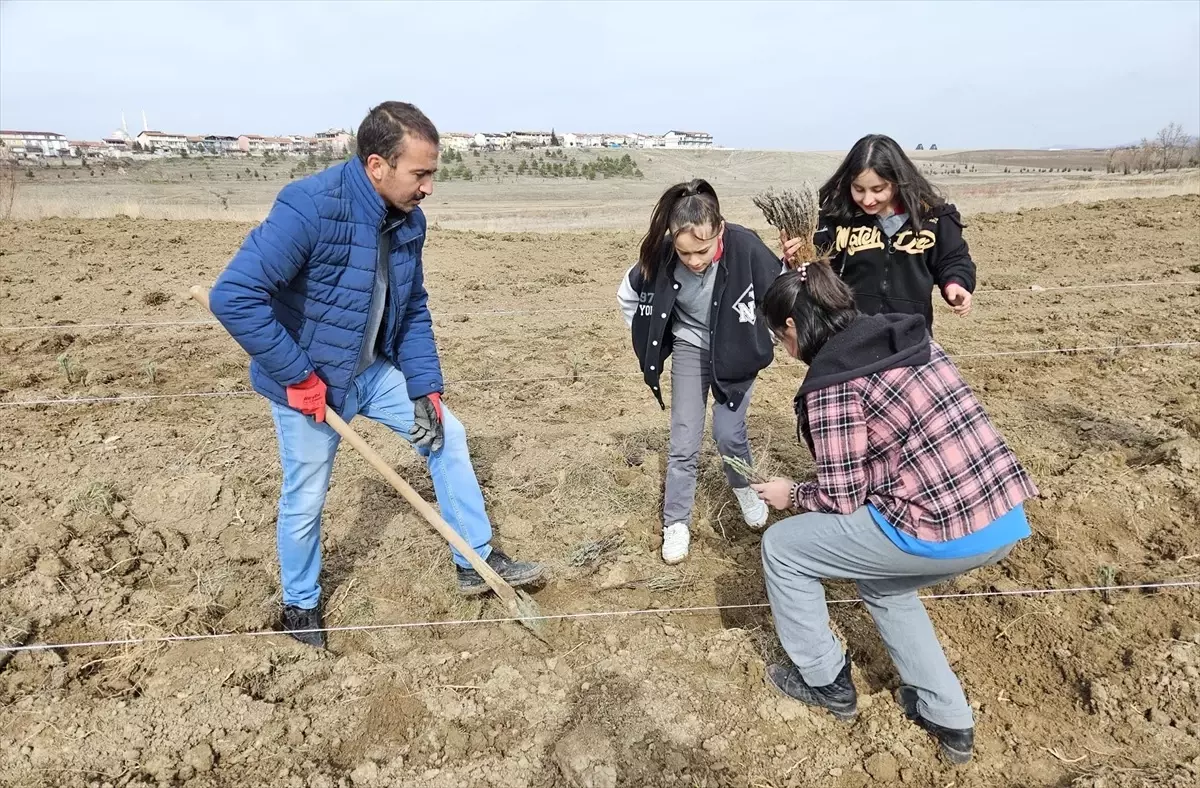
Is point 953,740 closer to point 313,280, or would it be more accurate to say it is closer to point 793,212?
point 793,212

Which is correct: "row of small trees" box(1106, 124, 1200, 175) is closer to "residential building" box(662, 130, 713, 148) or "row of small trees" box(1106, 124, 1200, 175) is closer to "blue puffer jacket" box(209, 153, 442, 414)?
"blue puffer jacket" box(209, 153, 442, 414)

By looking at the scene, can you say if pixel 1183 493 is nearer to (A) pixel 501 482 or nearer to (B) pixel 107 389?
(A) pixel 501 482

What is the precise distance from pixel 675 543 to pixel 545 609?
0.68 m

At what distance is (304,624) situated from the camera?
2.89 meters

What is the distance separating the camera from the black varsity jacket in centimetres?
285

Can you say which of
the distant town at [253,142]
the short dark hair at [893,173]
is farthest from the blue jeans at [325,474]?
the distant town at [253,142]

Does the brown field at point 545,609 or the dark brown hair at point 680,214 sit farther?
the dark brown hair at point 680,214

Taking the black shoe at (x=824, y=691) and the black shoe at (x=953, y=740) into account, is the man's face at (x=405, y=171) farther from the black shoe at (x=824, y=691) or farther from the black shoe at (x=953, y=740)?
the black shoe at (x=953, y=740)

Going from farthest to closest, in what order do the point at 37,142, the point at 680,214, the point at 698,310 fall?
the point at 37,142, the point at 698,310, the point at 680,214

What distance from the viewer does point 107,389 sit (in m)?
5.39

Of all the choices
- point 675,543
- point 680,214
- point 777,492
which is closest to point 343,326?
point 680,214

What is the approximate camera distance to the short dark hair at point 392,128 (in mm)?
2229

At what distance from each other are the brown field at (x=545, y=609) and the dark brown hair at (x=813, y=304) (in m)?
1.34

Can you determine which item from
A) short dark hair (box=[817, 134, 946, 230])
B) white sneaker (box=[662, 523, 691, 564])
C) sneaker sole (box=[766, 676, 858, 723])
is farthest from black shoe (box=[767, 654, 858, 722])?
short dark hair (box=[817, 134, 946, 230])
